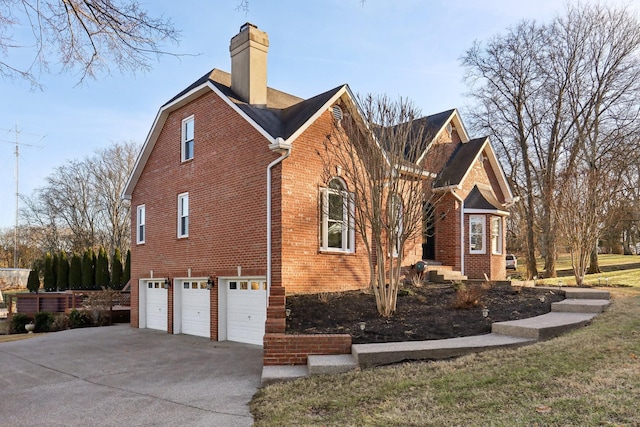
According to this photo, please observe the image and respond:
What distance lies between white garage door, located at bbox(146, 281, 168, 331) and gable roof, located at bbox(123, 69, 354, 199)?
17.1ft

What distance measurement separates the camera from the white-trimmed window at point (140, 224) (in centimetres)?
1827

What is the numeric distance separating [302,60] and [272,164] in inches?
131

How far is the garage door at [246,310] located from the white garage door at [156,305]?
4.14 meters

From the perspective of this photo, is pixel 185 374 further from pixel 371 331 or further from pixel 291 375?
pixel 371 331

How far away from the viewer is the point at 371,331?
28.5ft

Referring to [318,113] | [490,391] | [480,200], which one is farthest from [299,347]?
[480,200]

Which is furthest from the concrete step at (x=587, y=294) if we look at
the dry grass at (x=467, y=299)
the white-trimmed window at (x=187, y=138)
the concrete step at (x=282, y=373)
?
the white-trimmed window at (x=187, y=138)

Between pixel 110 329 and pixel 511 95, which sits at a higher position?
pixel 511 95

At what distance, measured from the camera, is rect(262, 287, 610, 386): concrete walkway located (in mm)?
7312

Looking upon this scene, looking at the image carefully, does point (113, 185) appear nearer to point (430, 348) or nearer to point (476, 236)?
point (476, 236)

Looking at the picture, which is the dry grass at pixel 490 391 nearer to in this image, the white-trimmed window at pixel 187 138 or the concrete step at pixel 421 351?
the concrete step at pixel 421 351

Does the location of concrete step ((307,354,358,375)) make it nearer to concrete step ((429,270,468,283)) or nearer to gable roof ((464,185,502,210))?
concrete step ((429,270,468,283))

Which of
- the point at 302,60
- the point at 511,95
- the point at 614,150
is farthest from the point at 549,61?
the point at 302,60

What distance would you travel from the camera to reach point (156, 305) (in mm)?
17594
